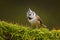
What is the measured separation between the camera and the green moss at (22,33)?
256 inches

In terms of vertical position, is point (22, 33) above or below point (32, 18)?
below

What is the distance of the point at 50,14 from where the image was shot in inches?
508

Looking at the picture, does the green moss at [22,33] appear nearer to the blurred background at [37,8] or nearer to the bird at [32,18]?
the bird at [32,18]

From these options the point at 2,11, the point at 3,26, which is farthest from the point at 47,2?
the point at 3,26

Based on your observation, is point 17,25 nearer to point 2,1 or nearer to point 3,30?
point 3,30

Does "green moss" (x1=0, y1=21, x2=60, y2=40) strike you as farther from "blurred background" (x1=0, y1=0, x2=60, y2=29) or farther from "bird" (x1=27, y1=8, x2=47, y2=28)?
"blurred background" (x1=0, y1=0, x2=60, y2=29)

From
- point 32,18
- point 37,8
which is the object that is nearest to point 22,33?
point 32,18

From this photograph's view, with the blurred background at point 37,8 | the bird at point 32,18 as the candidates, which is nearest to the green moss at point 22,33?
the bird at point 32,18

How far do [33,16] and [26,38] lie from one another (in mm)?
877

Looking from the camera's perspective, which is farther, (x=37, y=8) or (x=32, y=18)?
(x=37, y=8)

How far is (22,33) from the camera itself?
659cm

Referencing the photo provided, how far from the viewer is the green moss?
256 inches

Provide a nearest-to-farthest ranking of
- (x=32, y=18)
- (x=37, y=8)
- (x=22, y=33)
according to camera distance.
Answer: (x=22, y=33), (x=32, y=18), (x=37, y=8)

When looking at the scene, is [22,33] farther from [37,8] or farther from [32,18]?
[37,8]
